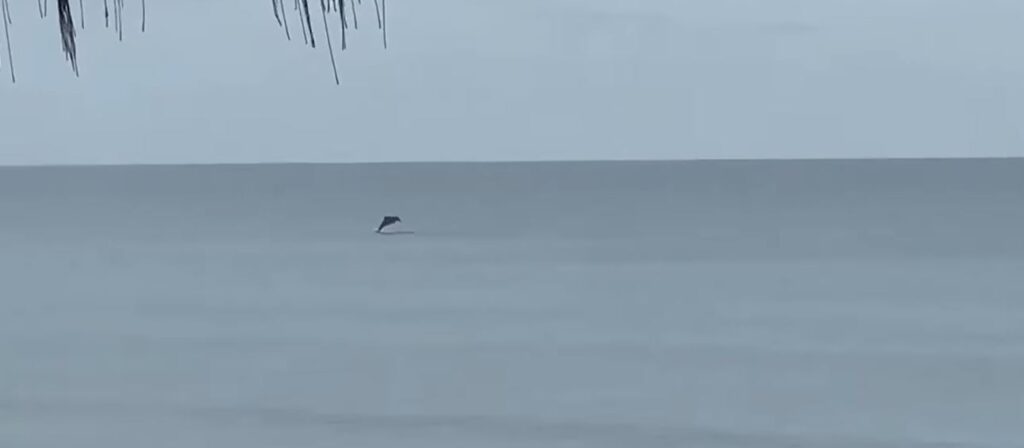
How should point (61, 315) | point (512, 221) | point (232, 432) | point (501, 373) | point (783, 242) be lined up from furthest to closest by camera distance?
point (512, 221) → point (783, 242) → point (61, 315) → point (501, 373) → point (232, 432)

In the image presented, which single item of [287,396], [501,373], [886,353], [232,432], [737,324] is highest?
[737,324]

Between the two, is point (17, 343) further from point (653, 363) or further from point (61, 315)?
point (653, 363)

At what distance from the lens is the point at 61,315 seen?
2348 cm

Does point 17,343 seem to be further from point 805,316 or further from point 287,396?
point 805,316

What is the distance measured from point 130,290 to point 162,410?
12.6m

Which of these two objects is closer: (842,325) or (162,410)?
(162,410)

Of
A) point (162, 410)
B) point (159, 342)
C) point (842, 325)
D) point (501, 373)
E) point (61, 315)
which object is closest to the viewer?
point (162, 410)

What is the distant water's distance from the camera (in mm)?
14383

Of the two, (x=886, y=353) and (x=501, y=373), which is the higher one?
(x=886, y=353)

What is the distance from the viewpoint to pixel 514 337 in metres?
20.8

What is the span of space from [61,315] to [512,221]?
27.8 m

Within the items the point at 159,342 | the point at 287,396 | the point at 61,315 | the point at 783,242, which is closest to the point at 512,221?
the point at 783,242

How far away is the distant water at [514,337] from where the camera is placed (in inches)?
566

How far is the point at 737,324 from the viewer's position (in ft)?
73.3
